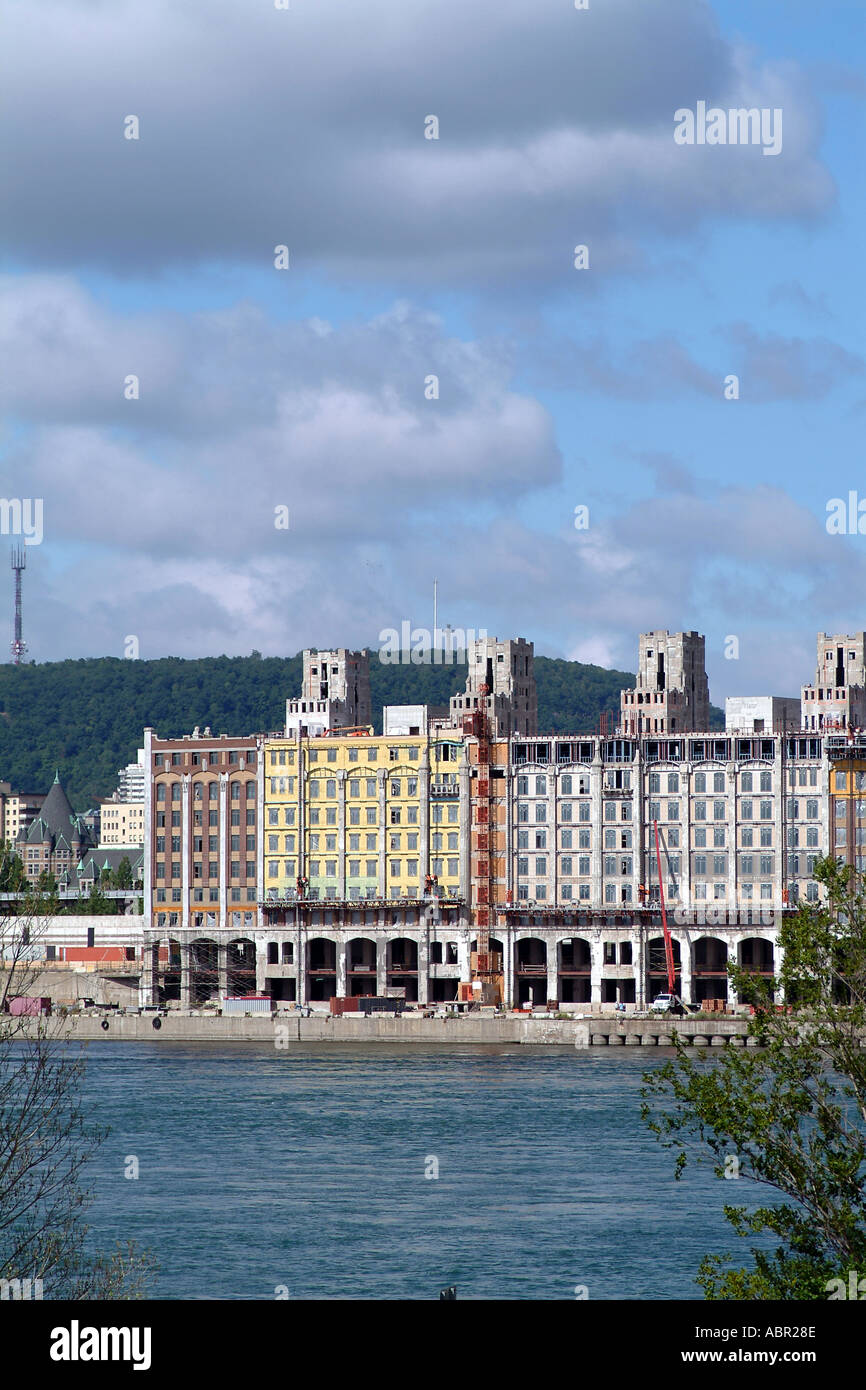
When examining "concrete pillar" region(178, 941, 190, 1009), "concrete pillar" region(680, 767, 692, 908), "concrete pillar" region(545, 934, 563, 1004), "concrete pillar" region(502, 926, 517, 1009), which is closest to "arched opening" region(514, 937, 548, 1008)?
"concrete pillar" region(502, 926, 517, 1009)

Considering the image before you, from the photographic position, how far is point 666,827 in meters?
147

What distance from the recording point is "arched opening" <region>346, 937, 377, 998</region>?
155 metres

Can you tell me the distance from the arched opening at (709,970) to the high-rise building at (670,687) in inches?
732

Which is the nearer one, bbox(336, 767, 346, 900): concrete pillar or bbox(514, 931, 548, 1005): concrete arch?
bbox(514, 931, 548, 1005): concrete arch

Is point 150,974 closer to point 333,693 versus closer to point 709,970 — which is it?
point 333,693

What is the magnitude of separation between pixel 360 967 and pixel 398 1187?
3608 inches

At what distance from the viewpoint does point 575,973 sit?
148m

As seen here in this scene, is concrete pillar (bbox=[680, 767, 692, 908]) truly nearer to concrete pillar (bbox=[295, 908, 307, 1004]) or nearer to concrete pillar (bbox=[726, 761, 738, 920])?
concrete pillar (bbox=[726, 761, 738, 920])

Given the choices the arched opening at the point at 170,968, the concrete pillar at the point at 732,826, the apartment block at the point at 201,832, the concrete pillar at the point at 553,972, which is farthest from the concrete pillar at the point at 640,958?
the arched opening at the point at 170,968

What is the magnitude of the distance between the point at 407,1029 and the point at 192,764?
4041cm

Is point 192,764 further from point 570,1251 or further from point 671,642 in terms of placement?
point 570,1251

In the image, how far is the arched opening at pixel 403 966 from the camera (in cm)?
15350

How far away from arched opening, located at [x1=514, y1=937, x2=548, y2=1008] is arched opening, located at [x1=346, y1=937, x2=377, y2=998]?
12.0m

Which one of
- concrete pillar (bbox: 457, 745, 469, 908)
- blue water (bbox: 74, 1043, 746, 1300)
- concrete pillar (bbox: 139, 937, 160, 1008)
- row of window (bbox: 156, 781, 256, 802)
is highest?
row of window (bbox: 156, 781, 256, 802)
